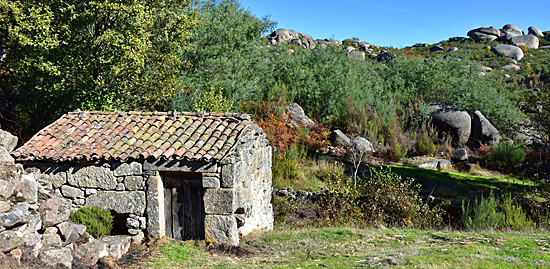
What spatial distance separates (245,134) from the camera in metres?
9.72

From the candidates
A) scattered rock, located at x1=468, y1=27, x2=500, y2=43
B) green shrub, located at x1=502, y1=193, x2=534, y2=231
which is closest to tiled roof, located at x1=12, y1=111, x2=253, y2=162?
green shrub, located at x1=502, y1=193, x2=534, y2=231

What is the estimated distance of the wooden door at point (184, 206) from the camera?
9.32 metres

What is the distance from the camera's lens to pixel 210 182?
9.00m

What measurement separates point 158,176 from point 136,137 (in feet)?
3.95

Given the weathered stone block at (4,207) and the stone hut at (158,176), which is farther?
the stone hut at (158,176)

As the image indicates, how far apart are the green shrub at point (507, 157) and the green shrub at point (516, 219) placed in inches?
279

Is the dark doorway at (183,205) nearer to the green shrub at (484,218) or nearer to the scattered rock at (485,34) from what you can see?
→ the green shrub at (484,218)

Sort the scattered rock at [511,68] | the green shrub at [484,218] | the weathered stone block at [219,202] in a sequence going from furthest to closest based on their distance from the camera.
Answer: the scattered rock at [511,68], the green shrub at [484,218], the weathered stone block at [219,202]

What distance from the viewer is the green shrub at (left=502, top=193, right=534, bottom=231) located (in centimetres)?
1151

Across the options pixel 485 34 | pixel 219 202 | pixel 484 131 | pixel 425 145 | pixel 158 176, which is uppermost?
pixel 485 34

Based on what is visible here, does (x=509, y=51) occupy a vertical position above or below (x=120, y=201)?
above

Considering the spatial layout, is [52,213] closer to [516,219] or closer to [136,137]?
[136,137]

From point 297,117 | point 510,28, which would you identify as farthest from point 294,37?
point 297,117

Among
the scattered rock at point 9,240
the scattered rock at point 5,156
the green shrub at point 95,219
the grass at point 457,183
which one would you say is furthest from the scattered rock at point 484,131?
the scattered rock at point 9,240
